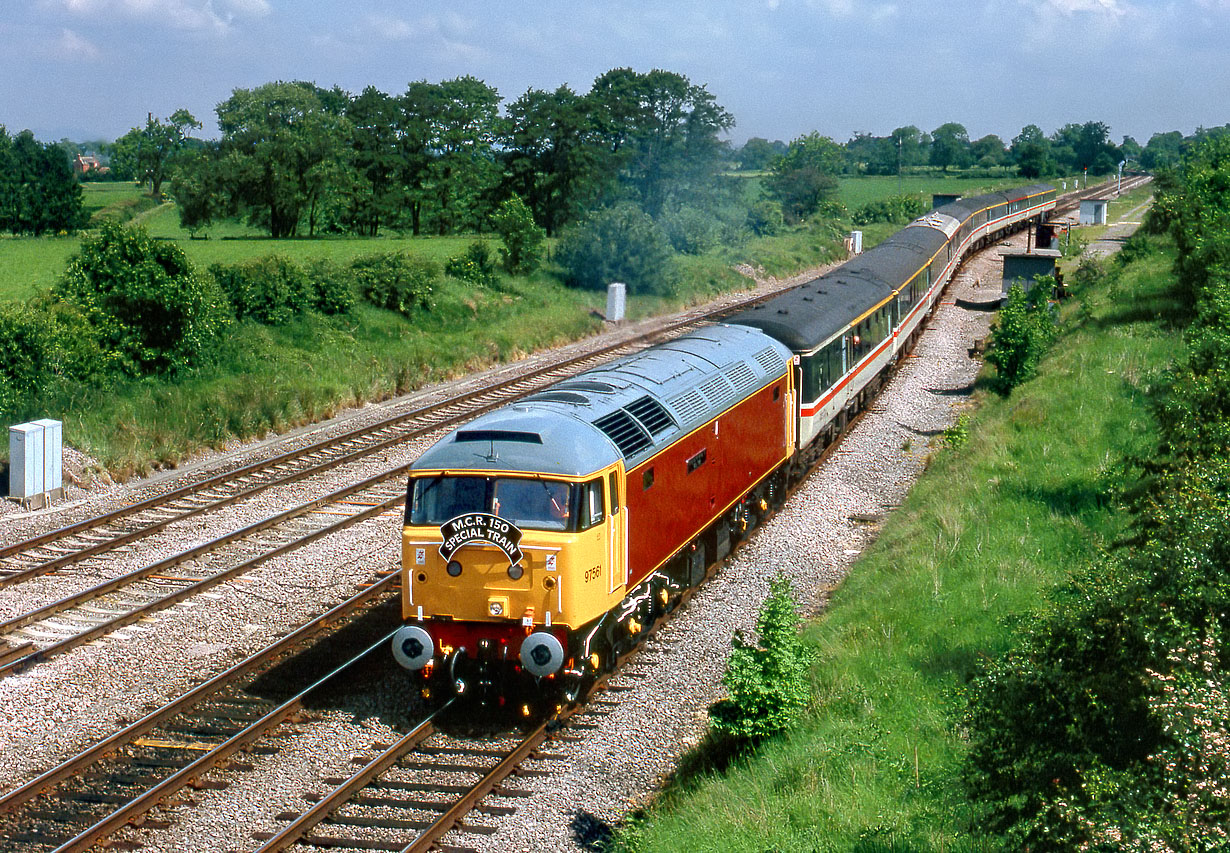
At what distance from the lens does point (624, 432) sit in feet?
43.8

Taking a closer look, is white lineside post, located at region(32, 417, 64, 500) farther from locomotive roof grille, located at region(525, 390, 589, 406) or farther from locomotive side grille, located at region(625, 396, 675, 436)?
locomotive side grille, located at region(625, 396, 675, 436)

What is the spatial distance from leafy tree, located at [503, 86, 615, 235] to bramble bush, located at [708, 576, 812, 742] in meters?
51.0

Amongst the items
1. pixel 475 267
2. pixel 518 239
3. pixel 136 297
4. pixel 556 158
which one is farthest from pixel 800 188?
pixel 136 297

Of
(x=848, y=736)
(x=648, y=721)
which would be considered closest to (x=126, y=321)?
(x=648, y=721)

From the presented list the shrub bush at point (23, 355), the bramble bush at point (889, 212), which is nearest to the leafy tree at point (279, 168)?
the shrub bush at point (23, 355)

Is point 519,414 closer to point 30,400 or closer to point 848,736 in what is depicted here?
point 848,736

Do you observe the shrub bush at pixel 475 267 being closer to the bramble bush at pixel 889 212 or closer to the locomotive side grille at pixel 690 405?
the locomotive side grille at pixel 690 405

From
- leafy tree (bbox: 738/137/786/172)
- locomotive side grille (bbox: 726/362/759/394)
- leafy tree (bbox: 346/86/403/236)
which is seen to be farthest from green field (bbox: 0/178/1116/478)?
leafy tree (bbox: 738/137/786/172)

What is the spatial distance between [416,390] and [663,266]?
652 inches

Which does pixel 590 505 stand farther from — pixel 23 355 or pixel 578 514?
pixel 23 355

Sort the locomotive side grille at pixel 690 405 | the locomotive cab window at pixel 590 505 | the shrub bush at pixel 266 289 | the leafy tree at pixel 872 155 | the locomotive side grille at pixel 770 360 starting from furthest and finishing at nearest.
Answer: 1. the leafy tree at pixel 872 155
2. the shrub bush at pixel 266 289
3. the locomotive side grille at pixel 770 360
4. the locomotive side grille at pixel 690 405
5. the locomotive cab window at pixel 590 505

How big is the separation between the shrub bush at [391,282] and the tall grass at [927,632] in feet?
60.7

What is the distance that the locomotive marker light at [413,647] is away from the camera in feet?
39.0

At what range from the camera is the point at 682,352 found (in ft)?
57.2
